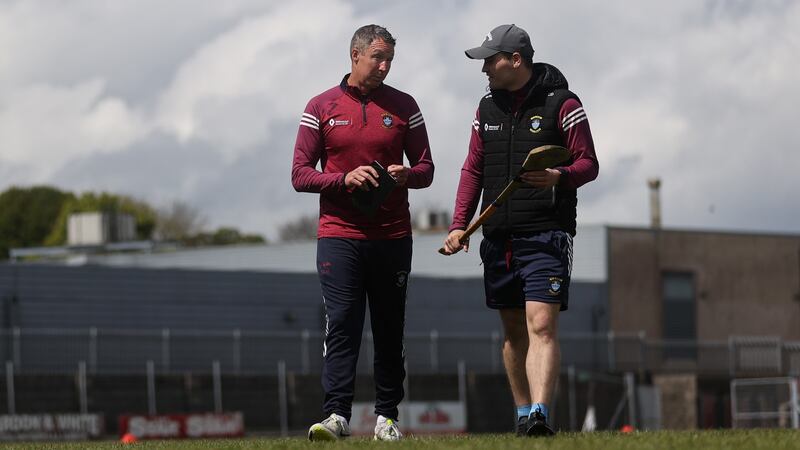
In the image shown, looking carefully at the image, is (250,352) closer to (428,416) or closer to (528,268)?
(428,416)

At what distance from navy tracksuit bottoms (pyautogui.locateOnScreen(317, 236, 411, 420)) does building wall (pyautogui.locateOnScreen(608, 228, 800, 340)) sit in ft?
176

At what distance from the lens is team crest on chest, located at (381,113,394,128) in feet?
31.0

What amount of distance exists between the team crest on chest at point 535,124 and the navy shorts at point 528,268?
55cm

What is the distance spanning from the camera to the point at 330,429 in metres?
9.09

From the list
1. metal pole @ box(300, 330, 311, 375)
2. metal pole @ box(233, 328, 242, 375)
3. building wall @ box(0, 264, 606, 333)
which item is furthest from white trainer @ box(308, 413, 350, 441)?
building wall @ box(0, 264, 606, 333)

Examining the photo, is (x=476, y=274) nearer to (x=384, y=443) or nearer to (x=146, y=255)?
(x=146, y=255)

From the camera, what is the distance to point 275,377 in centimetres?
4341

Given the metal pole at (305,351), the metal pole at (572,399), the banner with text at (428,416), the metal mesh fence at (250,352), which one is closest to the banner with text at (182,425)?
the metal mesh fence at (250,352)

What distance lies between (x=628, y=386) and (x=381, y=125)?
42153 millimetres

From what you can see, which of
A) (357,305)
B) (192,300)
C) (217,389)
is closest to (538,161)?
(357,305)

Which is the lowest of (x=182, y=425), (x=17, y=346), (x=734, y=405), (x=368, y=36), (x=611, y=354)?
(x=734, y=405)

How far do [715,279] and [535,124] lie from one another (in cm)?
5874

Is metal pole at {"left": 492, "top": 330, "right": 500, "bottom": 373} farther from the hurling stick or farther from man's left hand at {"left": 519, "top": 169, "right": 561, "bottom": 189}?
man's left hand at {"left": 519, "top": 169, "right": 561, "bottom": 189}

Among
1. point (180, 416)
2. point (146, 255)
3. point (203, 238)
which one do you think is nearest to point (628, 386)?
point (180, 416)
